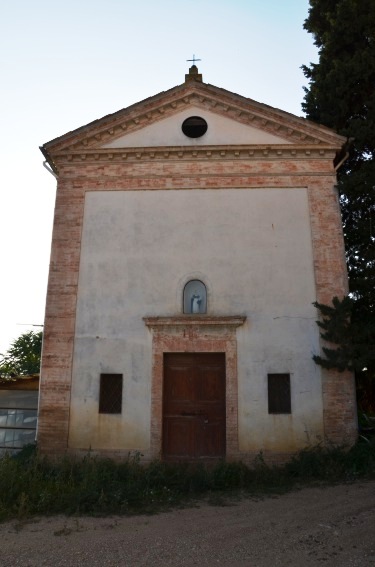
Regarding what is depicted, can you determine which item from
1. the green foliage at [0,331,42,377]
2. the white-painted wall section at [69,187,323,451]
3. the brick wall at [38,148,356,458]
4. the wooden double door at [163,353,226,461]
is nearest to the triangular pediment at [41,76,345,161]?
the brick wall at [38,148,356,458]

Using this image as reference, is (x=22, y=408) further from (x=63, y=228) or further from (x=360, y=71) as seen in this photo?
(x=360, y=71)

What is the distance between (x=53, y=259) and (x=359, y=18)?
9762 mm

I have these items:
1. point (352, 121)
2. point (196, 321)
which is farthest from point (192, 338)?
point (352, 121)

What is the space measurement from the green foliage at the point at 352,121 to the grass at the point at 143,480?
1981 mm

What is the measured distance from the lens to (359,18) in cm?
1188

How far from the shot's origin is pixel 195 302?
10.3 metres

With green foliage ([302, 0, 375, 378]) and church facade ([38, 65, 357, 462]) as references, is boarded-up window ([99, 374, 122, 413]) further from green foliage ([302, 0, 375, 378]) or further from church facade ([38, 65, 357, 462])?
green foliage ([302, 0, 375, 378])

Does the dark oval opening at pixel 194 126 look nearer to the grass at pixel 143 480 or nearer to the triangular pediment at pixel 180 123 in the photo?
the triangular pediment at pixel 180 123

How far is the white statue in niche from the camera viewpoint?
10.2 meters

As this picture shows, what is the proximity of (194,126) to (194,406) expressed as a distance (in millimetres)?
6559

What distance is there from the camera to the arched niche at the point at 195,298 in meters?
10.2

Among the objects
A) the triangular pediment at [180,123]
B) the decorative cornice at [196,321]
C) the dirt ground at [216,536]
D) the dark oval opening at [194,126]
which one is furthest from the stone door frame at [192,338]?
the dark oval opening at [194,126]

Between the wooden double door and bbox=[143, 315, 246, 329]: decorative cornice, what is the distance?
664 millimetres

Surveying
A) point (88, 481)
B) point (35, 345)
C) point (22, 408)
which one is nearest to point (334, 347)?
point (88, 481)
